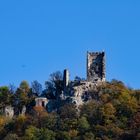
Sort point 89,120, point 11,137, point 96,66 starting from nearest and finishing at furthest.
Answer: point 11,137
point 89,120
point 96,66

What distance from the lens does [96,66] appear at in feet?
473

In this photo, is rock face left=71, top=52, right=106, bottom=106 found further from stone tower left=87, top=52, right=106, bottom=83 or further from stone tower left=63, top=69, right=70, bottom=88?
stone tower left=63, top=69, right=70, bottom=88

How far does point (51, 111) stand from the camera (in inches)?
5492

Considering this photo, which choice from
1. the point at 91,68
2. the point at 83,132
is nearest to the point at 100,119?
the point at 83,132

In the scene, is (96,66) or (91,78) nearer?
(91,78)

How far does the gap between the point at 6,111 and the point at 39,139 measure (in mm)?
Result: 12841

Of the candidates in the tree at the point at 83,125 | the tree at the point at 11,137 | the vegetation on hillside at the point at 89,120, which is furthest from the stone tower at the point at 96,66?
the tree at the point at 11,137

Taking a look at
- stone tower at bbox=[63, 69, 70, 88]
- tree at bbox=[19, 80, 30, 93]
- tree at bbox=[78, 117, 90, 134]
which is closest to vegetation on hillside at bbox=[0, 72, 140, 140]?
tree at bbox=[78, 117, 90, 134]

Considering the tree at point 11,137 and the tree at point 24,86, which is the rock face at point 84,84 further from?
the tree at point 11,137

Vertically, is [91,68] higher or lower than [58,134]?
higher

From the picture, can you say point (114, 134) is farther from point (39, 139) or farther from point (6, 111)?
point (6, 111)

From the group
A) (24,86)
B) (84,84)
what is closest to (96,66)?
(84,84)

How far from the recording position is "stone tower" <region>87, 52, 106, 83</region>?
469ft

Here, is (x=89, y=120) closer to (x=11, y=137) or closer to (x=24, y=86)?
(x=11, y=137)
